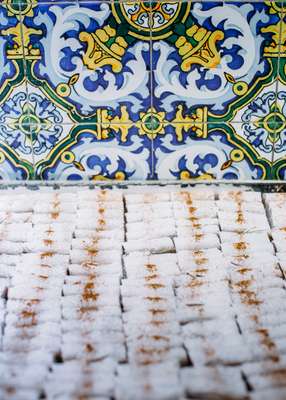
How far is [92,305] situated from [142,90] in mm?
948

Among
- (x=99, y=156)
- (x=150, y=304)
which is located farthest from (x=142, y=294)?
(x=99, y=156)

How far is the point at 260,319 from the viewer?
6.77 ft

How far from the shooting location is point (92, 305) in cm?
215

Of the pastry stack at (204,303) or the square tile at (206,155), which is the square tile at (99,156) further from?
the pastry stack at (204,303)

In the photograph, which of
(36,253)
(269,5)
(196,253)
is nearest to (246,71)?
(269,5)

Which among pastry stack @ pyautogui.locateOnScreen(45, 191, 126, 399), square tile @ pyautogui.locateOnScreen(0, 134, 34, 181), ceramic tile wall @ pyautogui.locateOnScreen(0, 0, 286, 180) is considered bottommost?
pastry stack @ pyautogui.locateOnScreen(45, 191, 126, 399)

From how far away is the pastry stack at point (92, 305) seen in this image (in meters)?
1.83

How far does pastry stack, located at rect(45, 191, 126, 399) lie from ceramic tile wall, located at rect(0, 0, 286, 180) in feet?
0.83

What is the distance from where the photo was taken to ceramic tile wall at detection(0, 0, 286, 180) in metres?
2.52

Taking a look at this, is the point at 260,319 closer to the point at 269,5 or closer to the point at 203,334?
the point at 203,334

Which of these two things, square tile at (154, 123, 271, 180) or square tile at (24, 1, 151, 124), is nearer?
square tile at (24, 1, 151, 124)

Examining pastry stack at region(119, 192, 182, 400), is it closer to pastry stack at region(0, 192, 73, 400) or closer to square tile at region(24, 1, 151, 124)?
pastry stack at region(0, 192, 73, 400)

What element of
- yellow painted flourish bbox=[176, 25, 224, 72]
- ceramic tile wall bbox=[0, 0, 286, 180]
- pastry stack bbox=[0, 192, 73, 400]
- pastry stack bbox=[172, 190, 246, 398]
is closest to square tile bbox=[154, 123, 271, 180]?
ceramic tile wall bbox=[0, 0, 286, 180]

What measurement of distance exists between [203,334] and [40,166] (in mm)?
1153
